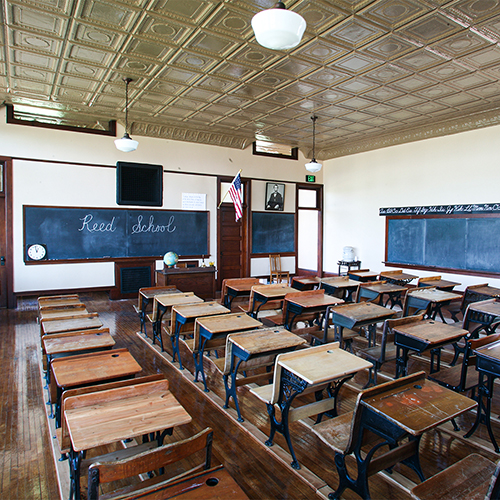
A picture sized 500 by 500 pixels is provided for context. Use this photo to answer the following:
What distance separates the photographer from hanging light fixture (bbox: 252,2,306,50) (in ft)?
7.56

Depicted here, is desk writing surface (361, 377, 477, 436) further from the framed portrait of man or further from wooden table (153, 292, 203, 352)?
the framed portrait of man

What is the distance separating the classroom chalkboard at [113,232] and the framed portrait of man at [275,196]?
1.83 m

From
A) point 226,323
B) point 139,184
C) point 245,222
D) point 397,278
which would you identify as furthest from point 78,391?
point 245,222

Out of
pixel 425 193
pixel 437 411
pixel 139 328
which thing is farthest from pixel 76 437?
pixel 425 193

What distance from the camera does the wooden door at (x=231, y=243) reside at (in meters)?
9.10

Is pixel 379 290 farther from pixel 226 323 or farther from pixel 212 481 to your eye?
pixel 212 481

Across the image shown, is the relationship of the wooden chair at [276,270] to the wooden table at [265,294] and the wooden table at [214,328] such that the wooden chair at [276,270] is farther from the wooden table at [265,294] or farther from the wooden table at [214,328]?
the wooden table at [214,328]

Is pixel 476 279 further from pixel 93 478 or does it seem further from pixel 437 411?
pixel 93 478

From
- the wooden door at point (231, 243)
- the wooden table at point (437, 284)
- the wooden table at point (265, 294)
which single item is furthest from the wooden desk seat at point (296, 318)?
the wooden door at point (231, 243)

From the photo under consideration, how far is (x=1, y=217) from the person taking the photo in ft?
22.0

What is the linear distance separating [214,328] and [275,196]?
23.0ft

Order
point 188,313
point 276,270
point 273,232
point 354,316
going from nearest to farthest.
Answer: point 354,316 → point 188,313 → point 276,270 → point 273,232

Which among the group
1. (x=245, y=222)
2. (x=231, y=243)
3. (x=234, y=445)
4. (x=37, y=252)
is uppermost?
(x=245, y=222)

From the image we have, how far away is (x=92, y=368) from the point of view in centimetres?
234
